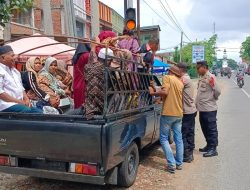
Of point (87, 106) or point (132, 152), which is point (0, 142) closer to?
point (87, 106)

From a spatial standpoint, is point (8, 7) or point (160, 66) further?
point (160, 66)

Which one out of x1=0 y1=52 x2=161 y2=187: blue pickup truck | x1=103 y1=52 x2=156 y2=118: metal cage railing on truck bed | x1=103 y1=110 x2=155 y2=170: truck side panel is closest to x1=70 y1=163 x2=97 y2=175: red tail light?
x1=0 y1=52 x2=161 y2=187: blue pickup truck

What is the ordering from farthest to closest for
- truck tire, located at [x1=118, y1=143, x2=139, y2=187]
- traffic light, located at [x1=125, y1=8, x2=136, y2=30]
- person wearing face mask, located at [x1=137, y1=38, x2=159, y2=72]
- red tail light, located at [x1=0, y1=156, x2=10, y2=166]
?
1. traffic light, located at [x1=125, y1=8, x2=136, y2=30]
2. person wearing face mask, located at [x1=137, y1=38, x2=159, y2=72]
3. truck tire, located at [x1=118, y1=143, x2=139, y2=187]
4. red tail light, located at [x1=0, y1=156, x2=10, y2=166]

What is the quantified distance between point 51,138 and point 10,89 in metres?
1.12

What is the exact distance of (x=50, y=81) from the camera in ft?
21.7

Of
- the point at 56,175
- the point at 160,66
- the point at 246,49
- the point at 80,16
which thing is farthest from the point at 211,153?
the point at 246,49

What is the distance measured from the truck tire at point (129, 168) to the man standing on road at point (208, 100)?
7.72ft

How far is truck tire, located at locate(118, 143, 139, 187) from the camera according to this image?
5309 mm

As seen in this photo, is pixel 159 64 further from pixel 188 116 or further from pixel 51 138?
pixel 51 138

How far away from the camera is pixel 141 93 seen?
20.2ft

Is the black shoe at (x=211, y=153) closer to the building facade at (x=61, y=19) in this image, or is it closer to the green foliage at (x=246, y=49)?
the building facade at (x=61, y=19)

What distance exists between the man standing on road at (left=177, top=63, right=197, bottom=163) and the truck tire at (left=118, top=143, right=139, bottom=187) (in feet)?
5.84

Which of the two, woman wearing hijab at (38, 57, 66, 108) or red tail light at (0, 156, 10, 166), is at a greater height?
woman wearing hijab at (38, 57, 66, 108)

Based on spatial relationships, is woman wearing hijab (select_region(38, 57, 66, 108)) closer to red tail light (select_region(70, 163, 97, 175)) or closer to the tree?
the tree
